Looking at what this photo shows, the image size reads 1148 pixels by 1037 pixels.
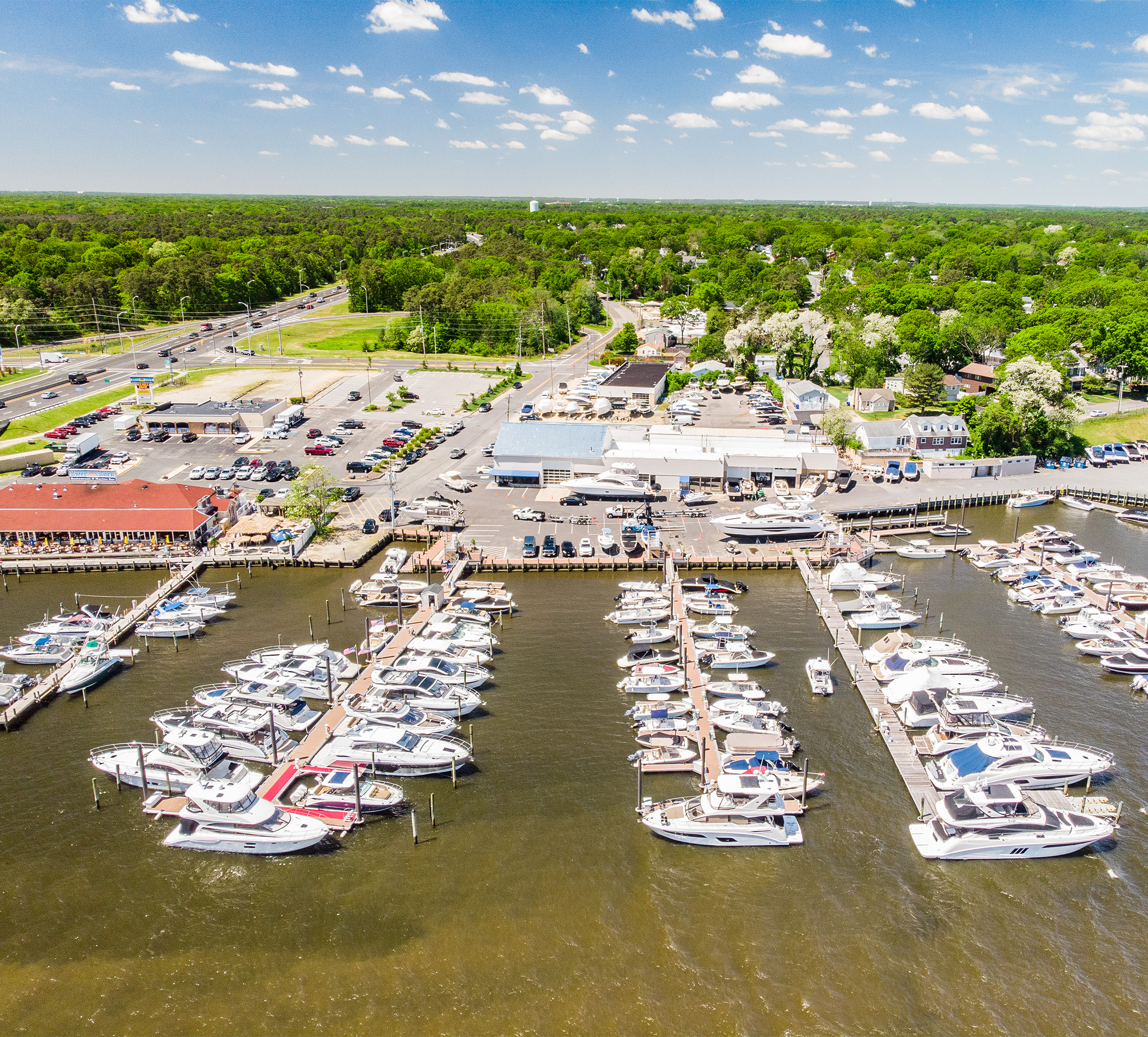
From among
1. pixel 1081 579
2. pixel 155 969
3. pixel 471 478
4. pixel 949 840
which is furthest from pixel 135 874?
pixel 1081 579

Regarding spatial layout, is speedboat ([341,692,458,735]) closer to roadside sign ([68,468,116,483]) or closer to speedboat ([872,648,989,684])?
speedboat ([872,648,989,684])

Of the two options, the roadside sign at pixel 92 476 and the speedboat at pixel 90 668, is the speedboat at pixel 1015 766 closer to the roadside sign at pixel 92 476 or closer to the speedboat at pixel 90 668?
the speedboat at pixel 90 668

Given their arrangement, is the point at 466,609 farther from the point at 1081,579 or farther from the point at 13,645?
the point at 1081,579

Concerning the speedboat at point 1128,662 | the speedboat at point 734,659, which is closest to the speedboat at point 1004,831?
the speedboat at point 734,659

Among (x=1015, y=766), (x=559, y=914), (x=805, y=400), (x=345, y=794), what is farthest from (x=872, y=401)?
(x=559, y=914)

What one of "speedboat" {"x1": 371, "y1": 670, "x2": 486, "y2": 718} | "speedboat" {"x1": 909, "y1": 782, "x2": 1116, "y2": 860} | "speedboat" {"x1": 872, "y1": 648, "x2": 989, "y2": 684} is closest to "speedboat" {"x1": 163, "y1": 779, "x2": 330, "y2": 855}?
"speedboat" {"x1": 371, "y1": 670, "x2": 486, "y2": 718}

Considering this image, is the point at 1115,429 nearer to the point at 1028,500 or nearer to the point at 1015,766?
the point at 1028,500
